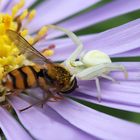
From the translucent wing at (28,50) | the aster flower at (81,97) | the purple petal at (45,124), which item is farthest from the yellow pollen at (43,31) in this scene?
the translucent wing at (28,50)

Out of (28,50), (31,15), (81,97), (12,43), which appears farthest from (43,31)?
(28,50)

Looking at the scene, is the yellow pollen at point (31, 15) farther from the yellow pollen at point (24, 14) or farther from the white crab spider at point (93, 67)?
the white crab spider at point (93, 67)

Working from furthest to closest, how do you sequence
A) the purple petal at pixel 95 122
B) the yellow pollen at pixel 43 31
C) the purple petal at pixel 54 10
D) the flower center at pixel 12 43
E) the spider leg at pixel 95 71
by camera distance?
the purple petal at pixel 54 10 → the yellow pollen at pixel 43 31 → the flower center at pixel 12 43 → the spider leg at pixel 95 71 → the purple petal at pixel 95 122

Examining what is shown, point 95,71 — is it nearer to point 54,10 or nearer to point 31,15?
point 31,15

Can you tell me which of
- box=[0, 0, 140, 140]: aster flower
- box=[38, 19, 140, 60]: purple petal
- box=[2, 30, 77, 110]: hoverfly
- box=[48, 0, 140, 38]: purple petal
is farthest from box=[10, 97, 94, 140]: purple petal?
box=[48, 0, 140, 38]: purple petal

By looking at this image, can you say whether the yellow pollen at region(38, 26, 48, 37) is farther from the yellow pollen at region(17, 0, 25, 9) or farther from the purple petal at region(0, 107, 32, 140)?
the purple petal at region(0, 107, 32, 140)

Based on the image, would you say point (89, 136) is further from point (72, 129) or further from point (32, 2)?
point (32, 2)

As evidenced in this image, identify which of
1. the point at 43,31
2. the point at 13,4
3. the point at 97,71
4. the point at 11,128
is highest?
the point at 13,4
